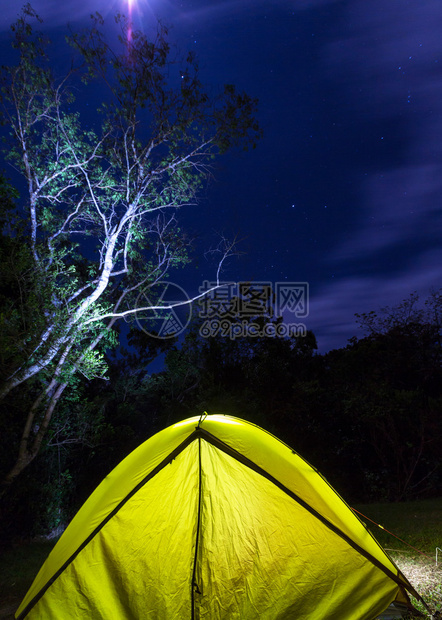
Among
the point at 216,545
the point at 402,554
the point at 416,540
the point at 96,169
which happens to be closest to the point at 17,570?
the point at 216,545

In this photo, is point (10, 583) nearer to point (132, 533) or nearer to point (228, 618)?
point (132, 533)

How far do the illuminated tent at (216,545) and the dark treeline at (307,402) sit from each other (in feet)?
19.5

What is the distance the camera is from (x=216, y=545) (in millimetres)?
3158

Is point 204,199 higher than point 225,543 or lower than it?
higher

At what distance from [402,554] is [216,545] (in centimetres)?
270

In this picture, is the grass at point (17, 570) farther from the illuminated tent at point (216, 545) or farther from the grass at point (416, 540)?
the grass at point (416, 540)

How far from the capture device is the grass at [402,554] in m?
3.64

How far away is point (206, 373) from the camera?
1271 cm

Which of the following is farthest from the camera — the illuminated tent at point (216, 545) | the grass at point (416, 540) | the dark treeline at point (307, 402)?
the dark treeline at point (307, 402)

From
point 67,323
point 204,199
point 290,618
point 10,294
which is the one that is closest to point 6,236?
point 10,294

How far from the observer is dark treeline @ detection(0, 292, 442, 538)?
10.5m

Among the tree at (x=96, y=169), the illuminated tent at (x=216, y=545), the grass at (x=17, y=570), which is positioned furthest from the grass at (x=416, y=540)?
the tree at (x=96, y=169)

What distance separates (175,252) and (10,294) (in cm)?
409

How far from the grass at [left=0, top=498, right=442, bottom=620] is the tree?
1630mm
